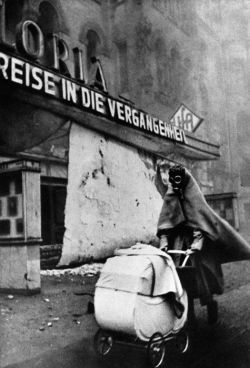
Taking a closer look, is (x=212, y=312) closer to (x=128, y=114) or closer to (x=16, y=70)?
(x=16, y=70)

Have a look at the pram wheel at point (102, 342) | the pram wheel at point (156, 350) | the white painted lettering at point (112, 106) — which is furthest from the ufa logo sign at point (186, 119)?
the pram wheel at point (156, 350)

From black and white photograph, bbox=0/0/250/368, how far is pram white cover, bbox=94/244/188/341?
0.01m

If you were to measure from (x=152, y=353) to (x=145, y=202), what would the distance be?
657cm

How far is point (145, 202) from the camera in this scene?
396 inches

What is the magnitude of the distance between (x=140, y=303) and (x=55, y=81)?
4.59 metres

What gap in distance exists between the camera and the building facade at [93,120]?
6777 millimetres

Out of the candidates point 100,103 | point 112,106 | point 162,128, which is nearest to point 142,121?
point 162,128

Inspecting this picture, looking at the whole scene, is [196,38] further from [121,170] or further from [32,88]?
[32,88]

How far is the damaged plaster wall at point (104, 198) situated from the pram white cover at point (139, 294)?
3.87m

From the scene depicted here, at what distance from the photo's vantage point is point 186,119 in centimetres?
1424

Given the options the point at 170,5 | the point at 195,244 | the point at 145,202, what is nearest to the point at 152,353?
the point at 195,244

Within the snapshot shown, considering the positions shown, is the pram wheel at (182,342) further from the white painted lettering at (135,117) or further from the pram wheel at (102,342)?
the white painted lettering at (135,117)

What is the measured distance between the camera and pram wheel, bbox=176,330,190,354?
4.05 m

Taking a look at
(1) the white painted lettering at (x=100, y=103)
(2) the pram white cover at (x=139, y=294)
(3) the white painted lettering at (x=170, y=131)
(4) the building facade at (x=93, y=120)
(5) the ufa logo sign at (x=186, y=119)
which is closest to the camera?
(2) the pram white cover at (x=139, y=294)
